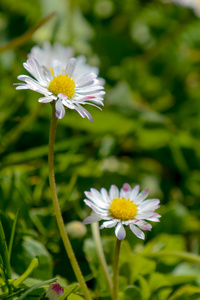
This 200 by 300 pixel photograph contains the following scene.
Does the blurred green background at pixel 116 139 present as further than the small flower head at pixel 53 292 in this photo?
Yes

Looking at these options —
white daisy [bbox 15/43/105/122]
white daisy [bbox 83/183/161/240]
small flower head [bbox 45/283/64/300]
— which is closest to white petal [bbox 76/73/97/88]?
white daisy [bbox 15/43/105/122]

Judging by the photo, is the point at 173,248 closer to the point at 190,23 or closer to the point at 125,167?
the point at 125,167

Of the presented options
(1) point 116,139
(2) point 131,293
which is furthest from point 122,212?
(1) point 116,139

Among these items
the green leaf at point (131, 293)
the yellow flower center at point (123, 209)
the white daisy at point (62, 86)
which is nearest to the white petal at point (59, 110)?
the white daisy at point (62, 86)

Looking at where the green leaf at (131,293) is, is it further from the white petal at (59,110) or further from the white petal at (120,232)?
the white petal at (59,110)

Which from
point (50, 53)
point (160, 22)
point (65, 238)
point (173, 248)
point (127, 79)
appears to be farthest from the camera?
point (160, 22)

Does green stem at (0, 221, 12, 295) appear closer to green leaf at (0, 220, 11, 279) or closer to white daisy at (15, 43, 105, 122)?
green leaf at (0, 220, 11, 279)

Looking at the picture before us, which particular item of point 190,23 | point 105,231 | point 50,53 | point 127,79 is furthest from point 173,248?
point 190,23
